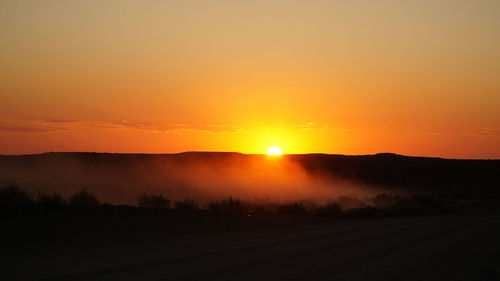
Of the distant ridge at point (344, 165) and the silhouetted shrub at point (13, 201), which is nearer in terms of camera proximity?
the silhouetted shrub at point (13, 201)

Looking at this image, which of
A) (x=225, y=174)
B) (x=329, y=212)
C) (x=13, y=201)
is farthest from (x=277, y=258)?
(x=225, y=174)

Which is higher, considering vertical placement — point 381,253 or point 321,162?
point 321,162

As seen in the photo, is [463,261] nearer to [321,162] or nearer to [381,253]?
[381,253]

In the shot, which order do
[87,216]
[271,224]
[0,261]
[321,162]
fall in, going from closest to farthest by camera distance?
[0,261] → [87,216] → [271,224] → [321,162]

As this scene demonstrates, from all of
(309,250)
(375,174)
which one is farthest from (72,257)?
(375,174)

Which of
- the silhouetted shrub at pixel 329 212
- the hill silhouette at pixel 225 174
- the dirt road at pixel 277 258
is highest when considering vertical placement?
the hill silhouette at pixel 225 174

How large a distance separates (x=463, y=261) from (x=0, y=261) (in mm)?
11105

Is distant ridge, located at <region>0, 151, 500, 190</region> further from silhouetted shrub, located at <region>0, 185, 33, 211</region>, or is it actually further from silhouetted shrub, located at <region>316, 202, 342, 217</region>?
silhouetted shrub, located at <region>316, 202, 342, 217</region>

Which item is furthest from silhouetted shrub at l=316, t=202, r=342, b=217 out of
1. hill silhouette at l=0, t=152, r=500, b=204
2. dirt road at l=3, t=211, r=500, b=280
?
hill silhouette at l=0, t=152, r=500, b=204

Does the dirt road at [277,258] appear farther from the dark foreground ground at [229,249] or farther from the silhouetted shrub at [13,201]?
the silhouetted shrub at [13,201]

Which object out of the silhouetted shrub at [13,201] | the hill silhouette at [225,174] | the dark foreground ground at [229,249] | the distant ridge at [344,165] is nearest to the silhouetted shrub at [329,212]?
the dark foreground ground at [229,249]

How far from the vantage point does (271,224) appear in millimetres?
22844

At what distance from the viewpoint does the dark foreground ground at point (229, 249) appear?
11750 mm

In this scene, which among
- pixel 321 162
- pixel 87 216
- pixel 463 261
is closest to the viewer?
pixel 463 261
